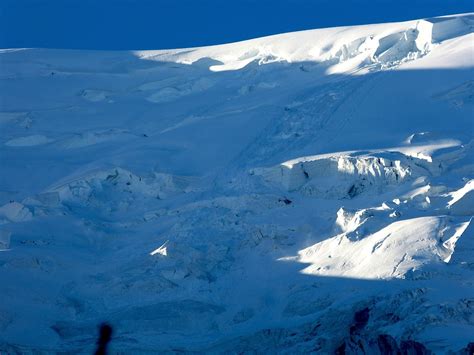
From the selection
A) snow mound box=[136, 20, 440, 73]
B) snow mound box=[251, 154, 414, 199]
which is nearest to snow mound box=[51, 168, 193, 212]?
snow mound box=[251, 154, 414, 199]

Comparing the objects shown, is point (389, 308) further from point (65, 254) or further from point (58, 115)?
point (58, 115)

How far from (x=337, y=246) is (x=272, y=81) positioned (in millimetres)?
14660

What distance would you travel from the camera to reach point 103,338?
33094 millimetres

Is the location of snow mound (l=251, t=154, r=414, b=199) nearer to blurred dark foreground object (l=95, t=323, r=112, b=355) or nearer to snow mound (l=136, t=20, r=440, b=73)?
blurred dark foreground object (l=95, t=323, r=112, b=355)

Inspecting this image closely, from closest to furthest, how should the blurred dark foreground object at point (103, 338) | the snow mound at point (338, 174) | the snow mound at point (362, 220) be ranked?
the blurred dark foreground object at point (103, 338), the snow mound at point (362, 220), the snow mound at point (338, 174)

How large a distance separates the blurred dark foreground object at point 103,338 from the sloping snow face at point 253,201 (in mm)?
229

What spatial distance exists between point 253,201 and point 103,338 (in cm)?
733

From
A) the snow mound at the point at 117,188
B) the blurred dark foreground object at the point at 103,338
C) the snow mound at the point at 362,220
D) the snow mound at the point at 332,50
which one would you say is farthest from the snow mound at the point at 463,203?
the snow mound at the point at 332,50

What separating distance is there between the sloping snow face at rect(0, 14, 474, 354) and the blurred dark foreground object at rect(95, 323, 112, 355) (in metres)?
0.23

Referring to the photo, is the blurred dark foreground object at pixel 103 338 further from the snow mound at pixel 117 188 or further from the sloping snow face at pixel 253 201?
the snow mound at pixel 117 188

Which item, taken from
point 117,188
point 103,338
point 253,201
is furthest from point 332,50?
point 103,338

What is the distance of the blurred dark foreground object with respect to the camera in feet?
107

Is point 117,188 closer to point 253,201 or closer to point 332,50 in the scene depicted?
point 253,201

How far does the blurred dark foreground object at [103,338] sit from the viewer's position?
3272cm
